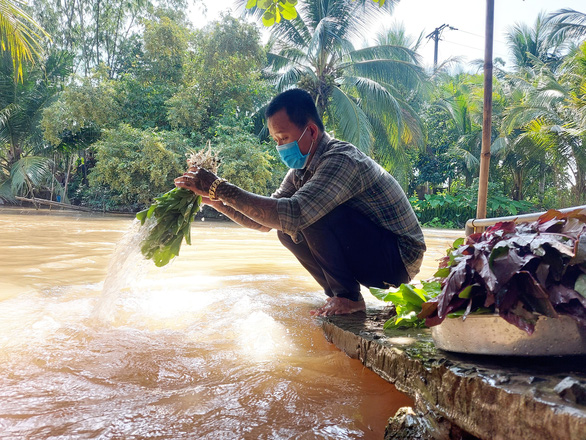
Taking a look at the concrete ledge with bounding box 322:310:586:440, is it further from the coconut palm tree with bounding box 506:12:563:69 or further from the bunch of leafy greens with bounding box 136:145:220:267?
the coconut palm tree with bounding box 506:12:563:69

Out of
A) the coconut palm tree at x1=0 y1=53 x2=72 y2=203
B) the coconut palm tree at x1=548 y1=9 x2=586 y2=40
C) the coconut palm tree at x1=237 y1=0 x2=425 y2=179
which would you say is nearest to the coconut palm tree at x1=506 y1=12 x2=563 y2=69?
the coconut palm tree at x1=548 y1=9 x2=586 y2=40

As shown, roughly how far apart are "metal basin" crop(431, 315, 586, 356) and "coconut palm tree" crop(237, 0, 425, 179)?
13229 millimetres

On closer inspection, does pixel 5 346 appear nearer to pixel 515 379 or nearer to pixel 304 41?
pixel 515 379

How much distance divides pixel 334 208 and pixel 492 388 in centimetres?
134

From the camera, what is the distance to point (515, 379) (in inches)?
36.2

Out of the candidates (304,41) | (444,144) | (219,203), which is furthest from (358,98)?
(219,203)

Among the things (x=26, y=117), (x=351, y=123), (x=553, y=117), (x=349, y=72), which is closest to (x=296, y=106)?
(x=351, y=123)

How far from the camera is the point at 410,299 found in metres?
1.46

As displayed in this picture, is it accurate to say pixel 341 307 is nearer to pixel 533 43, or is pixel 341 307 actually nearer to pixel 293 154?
pixel 293 154

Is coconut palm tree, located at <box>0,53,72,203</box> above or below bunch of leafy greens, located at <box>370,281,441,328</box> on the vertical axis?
above

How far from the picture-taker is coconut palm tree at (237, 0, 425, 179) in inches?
557

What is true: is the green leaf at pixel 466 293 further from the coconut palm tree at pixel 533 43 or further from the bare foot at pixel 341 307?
the coconut palm tree at pixel 533 43

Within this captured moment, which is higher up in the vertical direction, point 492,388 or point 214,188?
point 214,188

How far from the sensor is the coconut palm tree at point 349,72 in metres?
14.1
